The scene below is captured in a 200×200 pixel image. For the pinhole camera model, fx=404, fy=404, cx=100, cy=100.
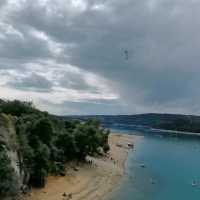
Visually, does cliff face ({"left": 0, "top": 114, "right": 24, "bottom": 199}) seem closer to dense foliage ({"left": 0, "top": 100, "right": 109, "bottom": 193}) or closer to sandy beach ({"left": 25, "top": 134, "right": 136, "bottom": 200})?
dense foliage ({"left": 0, "top": 100, "right": 109, "bottom": 193})

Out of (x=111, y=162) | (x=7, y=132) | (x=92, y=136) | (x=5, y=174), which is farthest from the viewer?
(x=111, y=162)

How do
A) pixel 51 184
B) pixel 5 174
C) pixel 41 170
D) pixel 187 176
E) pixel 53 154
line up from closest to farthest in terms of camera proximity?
pixel 5 174 → pixel 41 170 → pixel 51 184 → pixel 53 154 → pixel 187 176

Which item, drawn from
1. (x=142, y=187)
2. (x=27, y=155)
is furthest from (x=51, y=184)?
(x=142, y=187)

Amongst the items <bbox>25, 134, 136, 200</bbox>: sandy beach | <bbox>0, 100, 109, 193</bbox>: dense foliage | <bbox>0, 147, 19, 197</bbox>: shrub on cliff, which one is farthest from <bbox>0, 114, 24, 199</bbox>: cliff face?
<bbox>25, 134, 136, 200</bbox>: sandy beach

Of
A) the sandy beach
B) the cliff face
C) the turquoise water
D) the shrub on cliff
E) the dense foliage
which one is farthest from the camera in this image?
the turquoise water

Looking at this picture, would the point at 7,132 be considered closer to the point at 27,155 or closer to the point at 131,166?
the point at 27,155

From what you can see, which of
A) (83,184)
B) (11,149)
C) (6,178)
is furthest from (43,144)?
(6,178)
